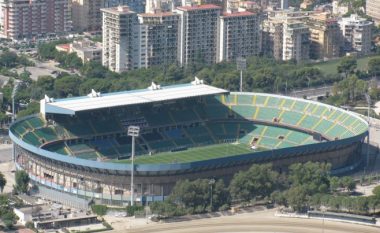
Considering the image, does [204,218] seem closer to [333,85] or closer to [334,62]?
[333,85]

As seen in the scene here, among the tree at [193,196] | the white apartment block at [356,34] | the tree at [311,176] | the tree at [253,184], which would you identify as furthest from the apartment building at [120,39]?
the tree at [193,196]

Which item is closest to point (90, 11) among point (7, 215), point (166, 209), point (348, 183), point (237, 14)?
point (237, 14)

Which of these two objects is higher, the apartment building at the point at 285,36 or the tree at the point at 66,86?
the apartment building at the point at 285,36

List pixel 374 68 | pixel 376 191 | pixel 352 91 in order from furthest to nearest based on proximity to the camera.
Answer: pixel 374 68
pixel 352 91
pixel 376 191

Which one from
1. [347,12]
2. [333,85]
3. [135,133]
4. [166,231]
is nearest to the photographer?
[166,231]

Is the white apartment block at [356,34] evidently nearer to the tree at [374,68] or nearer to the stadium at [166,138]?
the tree at [374,68]

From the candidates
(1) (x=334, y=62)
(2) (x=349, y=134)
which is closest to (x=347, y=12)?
(1) (x=334, y=62)

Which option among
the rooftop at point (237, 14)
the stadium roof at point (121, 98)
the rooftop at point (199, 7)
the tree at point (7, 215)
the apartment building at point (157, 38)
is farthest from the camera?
the rooftop at point (237, 14)

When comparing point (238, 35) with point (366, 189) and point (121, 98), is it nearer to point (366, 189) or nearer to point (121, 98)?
point (121, 98)
